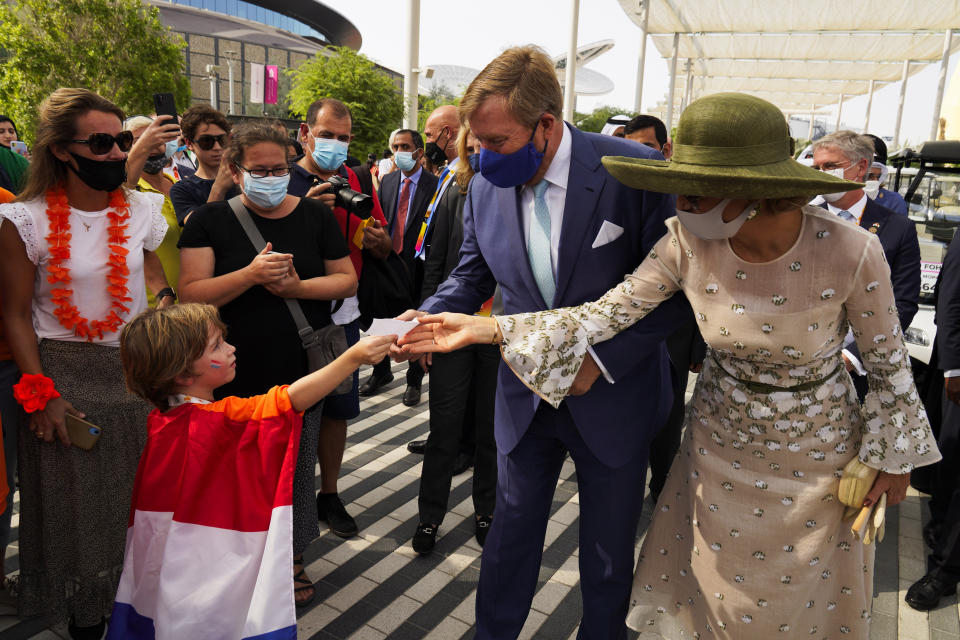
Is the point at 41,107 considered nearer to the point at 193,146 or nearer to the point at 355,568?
the point at 193,146

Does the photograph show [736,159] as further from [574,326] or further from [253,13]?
[253,13]

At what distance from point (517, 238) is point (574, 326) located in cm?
42

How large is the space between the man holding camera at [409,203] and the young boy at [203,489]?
118 inches

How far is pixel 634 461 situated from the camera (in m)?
2.39

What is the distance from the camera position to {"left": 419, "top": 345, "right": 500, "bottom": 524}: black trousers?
12.2 feet

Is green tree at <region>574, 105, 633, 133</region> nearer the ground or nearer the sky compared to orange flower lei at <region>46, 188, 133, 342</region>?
nearer the sky

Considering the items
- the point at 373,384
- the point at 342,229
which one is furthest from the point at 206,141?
the point at 373,384

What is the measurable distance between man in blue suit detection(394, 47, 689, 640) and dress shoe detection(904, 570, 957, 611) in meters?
1.77

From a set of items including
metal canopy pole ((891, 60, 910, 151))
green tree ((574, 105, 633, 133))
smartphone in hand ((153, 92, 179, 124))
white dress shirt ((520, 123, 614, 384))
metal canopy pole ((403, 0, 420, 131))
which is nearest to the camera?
white dress shirt ((520, 123, 614, 384))

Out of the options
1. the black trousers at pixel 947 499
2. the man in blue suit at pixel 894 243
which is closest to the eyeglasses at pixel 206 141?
the man in blue suit at pixel 894 243

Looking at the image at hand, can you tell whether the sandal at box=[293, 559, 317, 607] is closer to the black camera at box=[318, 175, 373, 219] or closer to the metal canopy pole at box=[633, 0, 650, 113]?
the black camera at box=[318, 175, 373, 219]

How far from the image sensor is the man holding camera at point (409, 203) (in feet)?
18.2

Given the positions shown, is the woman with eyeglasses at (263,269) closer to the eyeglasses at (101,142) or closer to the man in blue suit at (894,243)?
the eyeglasses at (101,142)

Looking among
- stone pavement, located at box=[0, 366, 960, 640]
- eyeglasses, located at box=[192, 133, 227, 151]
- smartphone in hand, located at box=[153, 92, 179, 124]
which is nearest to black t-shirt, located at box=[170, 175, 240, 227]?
eyeglasses, located at box=[192, 133, 227, 151]
